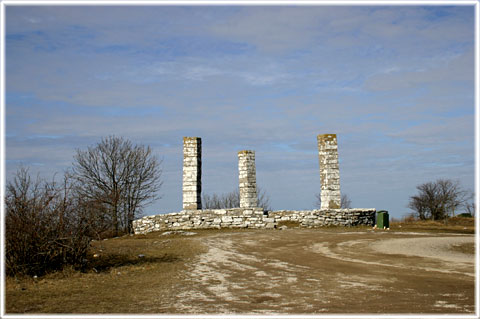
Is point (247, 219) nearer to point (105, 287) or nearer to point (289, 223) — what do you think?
point (289, 223)

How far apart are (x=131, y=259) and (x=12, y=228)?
355 cm

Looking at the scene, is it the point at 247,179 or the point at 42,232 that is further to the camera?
the point at 247,179

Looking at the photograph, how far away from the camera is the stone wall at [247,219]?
75.1 ft

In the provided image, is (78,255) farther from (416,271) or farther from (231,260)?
(416,271)

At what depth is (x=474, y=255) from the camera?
12617 mm

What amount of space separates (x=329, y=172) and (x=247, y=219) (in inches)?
187

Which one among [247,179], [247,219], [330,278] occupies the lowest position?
[247,219]

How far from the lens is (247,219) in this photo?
23.1m

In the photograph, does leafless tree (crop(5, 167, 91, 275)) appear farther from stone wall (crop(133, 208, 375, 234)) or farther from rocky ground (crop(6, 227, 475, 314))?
stone wall (crop(133, 208, 375, 234))

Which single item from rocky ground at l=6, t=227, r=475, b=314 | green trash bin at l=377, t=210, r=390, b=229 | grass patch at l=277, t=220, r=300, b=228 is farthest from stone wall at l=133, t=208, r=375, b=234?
rocky ground at l=6, t=227, r=475, b=314

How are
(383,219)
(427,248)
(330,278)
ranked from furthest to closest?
1. (383,219)
2. (427,248)
3. (330,278)

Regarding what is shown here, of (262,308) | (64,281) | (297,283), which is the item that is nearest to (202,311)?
→ (262,308)

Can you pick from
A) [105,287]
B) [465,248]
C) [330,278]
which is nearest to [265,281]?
[330,278]

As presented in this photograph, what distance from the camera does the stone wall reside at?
75.1 feet
